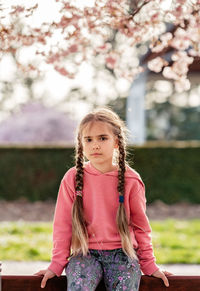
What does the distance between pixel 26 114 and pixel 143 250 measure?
18.4 metres

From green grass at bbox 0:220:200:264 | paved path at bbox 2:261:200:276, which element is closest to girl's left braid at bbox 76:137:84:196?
paved path at bbox 2:261:200:276

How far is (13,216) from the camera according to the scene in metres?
8.69

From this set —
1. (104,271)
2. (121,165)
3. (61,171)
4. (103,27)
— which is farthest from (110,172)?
(61,171)

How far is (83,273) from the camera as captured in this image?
2459mm

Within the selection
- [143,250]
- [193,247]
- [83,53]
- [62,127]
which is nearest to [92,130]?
[143,250]

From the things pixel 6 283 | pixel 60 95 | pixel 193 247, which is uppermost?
pixel 60 95

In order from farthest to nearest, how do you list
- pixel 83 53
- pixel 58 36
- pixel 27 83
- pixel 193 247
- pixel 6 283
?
pixel 27 83 < pixel 193 247 < pixel 83 53 < pixel 58 36 < pixel 6 283

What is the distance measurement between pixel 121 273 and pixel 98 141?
650mm

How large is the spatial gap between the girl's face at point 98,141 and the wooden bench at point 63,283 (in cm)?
62

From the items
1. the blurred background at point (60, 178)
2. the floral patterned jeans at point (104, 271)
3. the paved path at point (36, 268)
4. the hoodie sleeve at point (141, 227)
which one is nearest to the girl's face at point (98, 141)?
the hoodie sleeve at point (141, 227)

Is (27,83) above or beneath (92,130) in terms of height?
above

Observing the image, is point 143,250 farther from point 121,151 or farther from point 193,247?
point 193,247

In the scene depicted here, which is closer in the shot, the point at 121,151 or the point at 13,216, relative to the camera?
the point at 121,151

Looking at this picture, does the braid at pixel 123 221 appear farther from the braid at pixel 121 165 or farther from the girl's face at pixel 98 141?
the girl's face at pixel 98 141
